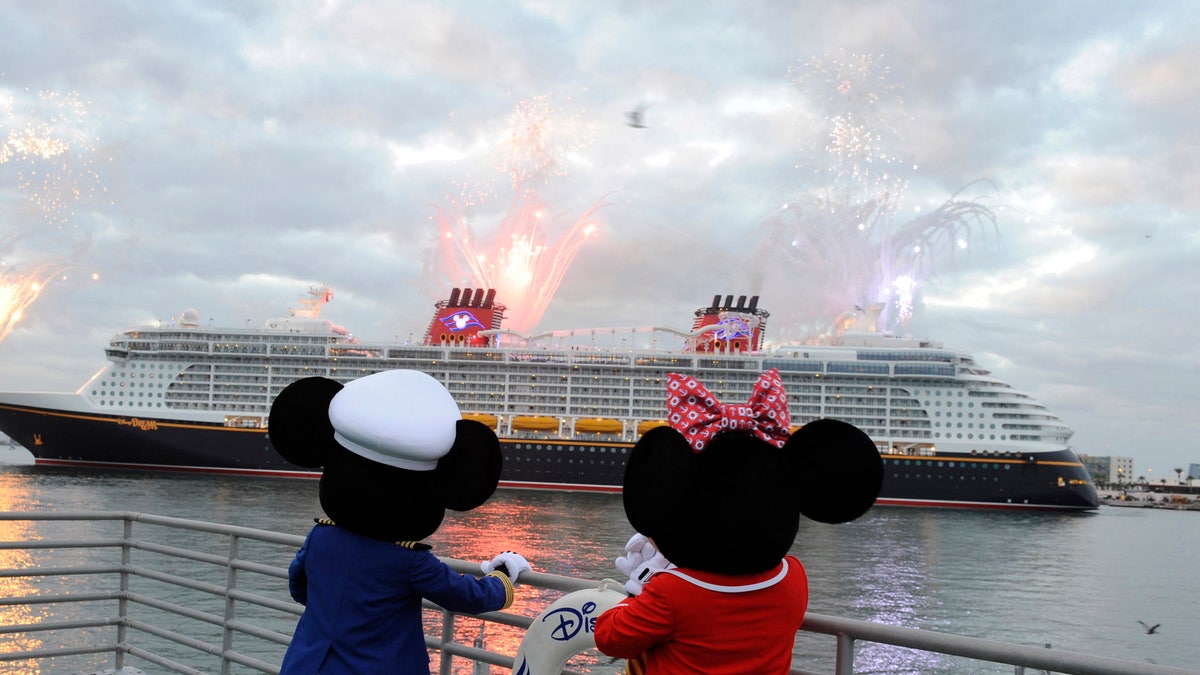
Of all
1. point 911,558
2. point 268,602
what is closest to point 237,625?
point 268,602

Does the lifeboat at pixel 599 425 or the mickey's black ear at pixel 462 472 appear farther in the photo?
the lifeboat at pixel 599 425

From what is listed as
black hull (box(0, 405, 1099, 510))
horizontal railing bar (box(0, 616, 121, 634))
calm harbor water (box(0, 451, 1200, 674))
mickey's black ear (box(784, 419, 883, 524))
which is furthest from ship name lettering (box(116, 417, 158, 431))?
mickey's black ear (box(784, 419, 883, 524))

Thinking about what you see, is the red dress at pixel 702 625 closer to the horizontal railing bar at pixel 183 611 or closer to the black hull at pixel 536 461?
the horizontal railing bar at pixel 183 611

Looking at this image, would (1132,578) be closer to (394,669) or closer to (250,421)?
(394,669)

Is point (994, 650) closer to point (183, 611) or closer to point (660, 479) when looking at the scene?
point (660, 479)

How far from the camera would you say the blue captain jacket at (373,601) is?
8.16 feet

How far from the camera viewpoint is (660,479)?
2.05 metres

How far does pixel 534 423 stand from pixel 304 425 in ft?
130

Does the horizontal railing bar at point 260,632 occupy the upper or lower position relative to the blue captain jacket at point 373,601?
lower

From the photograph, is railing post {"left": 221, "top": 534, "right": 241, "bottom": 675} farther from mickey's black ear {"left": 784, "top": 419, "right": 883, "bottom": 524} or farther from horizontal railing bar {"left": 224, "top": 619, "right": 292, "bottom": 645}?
mickey's black ear {"left": 784, "top": 419, "right": 883, "bottom": 524}

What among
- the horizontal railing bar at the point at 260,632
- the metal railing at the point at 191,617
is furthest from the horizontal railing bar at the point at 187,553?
the horizontal railing bar at the point at 260,632

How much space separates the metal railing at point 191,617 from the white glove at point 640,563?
0.42 feet

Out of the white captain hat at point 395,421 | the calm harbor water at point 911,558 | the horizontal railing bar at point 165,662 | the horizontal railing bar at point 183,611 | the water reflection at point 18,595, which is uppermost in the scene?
the white captain hat at point 395,421

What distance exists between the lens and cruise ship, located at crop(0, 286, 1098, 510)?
38469 millimetres
